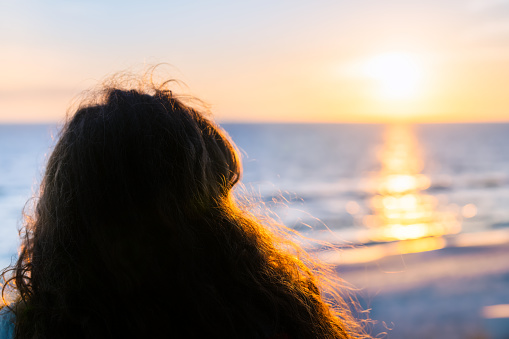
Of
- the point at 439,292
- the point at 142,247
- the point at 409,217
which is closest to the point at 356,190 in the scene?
the point at 409,217

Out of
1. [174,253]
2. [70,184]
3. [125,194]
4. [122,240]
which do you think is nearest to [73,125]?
[70,184]

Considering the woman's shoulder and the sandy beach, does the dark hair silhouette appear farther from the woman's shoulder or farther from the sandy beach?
the sandy beach

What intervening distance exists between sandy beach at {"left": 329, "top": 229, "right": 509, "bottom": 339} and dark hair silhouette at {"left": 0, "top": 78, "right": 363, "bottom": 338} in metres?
3.67

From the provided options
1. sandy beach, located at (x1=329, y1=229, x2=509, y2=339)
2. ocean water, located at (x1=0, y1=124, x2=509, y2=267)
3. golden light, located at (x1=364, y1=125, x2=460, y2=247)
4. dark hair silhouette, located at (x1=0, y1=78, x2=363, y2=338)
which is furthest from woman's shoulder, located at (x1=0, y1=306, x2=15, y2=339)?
golden light, located at (x1=364, y1=125, x2=460, y2=247)

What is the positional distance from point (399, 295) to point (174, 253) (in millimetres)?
6752

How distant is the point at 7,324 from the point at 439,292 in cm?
727

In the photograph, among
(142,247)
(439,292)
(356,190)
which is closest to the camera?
(142,247)

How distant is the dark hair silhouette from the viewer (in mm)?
1213

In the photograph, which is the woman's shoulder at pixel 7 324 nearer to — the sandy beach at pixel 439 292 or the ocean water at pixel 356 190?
the ocean water at pixel 356 190

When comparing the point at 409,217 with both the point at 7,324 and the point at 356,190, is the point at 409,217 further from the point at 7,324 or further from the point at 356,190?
the point at 7,324

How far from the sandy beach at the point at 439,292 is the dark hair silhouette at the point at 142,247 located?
12.0 feet

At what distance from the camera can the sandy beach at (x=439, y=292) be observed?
592 centimetres

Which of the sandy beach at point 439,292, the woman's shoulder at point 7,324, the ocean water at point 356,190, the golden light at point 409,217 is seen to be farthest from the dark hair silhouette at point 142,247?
the golden light at point 409,217

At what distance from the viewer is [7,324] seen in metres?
1.33
